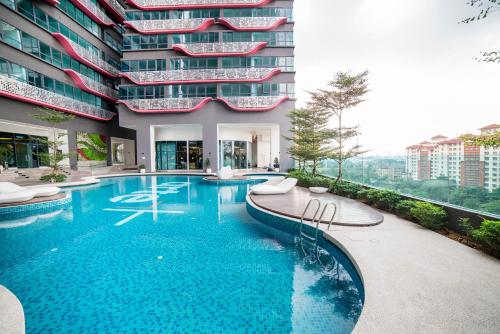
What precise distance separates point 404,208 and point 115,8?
103 feet

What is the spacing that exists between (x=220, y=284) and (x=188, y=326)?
0.83 metres

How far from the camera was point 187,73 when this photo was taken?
763 inches

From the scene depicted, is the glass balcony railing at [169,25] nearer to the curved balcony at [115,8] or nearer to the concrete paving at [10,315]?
the curved balcony at [115,8]

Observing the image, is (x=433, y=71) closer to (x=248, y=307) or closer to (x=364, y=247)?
(x=364, y=247)

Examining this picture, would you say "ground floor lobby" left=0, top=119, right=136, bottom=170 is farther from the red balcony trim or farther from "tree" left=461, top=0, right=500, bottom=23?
"tree" left=461, top=0, right=500, bottom=23

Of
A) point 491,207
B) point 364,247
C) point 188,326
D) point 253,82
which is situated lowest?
point 188,326

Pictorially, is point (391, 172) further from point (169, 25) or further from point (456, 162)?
point (169, 25)

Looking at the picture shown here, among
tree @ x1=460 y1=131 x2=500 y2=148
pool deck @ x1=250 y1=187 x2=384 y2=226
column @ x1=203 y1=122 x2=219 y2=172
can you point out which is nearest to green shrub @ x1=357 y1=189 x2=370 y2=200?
pool deck @ x1=250 y1=187 x2=384 y2=226

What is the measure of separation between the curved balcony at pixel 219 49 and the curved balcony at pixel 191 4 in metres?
3.74

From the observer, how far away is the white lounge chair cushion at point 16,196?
290 inches

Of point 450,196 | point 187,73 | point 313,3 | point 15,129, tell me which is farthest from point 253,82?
point 15,129

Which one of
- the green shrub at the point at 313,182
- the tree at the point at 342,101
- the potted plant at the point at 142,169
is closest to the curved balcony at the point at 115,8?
the potted plant at the point at 142,169

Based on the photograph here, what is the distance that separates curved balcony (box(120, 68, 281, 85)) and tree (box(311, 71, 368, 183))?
10664mm

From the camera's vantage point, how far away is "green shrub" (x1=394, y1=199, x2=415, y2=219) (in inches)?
210
